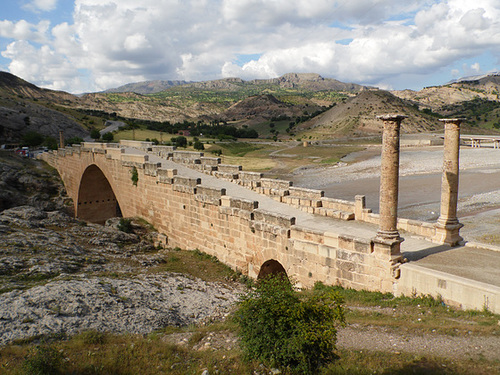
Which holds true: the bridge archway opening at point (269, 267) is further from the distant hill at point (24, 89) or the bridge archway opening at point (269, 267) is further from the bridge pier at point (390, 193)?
the distant hill at point (24, 89)

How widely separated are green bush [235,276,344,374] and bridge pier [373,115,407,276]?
12.5ft

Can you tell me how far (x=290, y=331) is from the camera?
6262 millimetres

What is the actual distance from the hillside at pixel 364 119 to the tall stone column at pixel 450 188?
71.9 meters

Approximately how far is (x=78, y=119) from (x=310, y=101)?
341 ft

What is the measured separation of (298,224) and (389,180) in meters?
4.26

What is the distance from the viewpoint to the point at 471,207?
2475cm

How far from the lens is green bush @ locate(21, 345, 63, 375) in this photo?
20.2ft

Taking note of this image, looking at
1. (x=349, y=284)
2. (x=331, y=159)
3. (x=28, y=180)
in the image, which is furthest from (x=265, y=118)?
(x=349, y=284)

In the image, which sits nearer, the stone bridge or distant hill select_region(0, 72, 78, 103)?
the stone bridge

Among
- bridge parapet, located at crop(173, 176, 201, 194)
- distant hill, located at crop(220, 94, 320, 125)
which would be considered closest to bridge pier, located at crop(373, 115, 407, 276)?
bridge parapet, located at crop(173, 176, 201, 194)

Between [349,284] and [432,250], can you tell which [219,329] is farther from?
[432,250]

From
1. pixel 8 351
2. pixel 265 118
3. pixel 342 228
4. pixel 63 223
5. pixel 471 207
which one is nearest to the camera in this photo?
pixel 8 351

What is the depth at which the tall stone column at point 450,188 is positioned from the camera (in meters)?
11.4

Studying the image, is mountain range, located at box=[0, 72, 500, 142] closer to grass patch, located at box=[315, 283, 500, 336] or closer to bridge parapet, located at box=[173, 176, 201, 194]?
bridge parapet, located at box=[173, 176, 201, 194]
